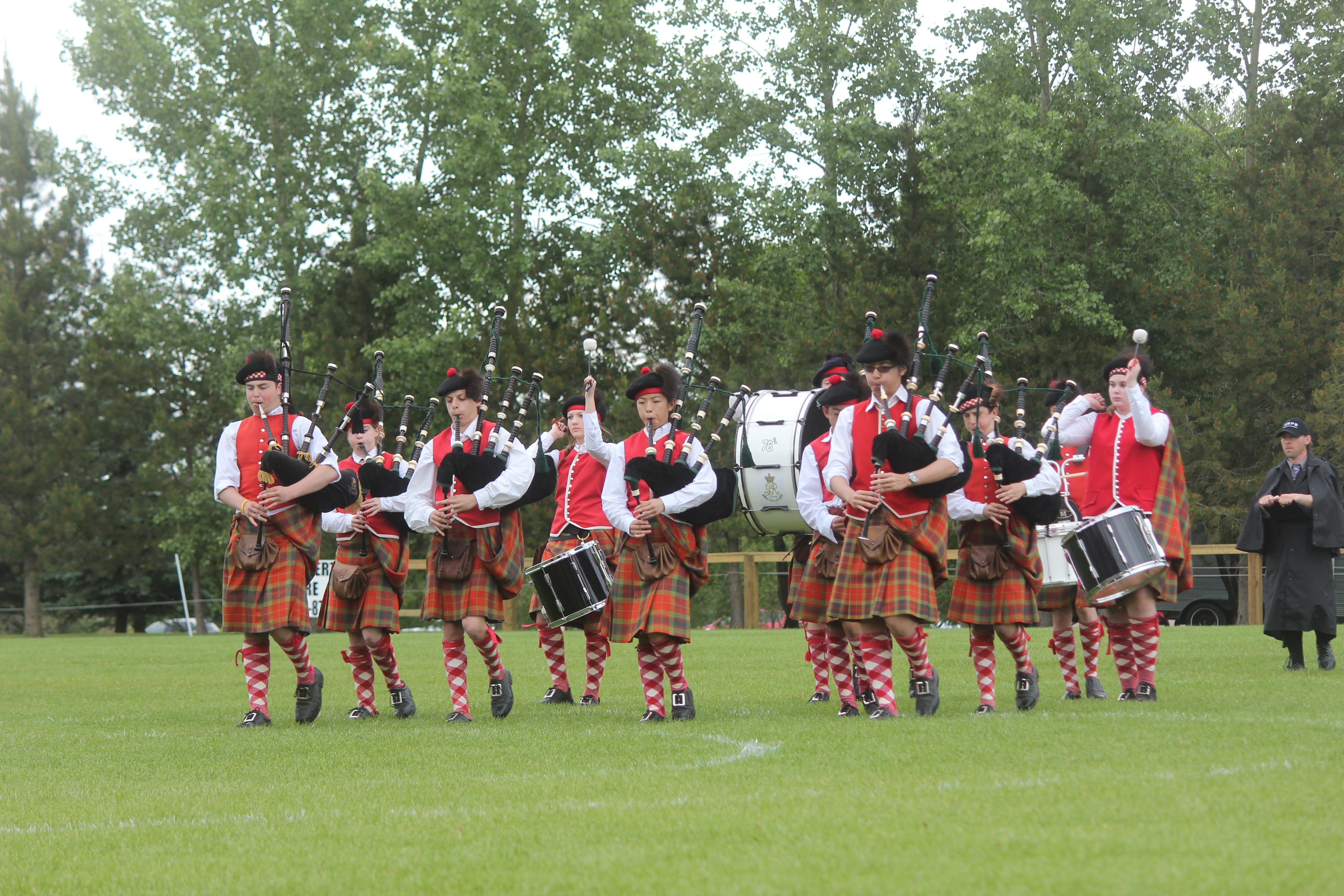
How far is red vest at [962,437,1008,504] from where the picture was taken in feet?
24.0

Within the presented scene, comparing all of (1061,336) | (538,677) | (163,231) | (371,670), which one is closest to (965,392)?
(371,670)

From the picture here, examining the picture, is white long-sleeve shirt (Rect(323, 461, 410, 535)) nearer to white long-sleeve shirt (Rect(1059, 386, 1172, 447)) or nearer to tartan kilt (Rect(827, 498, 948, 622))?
tartan kilt (Rect(827, 498, 948, 622))

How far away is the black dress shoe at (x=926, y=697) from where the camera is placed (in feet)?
22.1

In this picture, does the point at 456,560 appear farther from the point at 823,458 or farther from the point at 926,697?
the point at 926,697

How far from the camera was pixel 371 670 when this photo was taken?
27.5ft

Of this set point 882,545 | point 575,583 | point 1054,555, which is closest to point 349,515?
point 575,583

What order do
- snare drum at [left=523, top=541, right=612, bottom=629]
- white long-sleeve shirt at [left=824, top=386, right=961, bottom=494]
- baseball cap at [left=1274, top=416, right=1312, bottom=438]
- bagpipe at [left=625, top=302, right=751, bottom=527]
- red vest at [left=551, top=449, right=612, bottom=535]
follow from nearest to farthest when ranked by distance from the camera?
white long-sleeve shirt at [left=824, top=386, right=961, bottom=494]
bagpipe at [left=625, top=302, right=751, bottom=527]
snare drum at [left=523, top=541, right=612, bottom=629]
red vest at [left=551, top=449, right=612, bottom=535]
baseball cap at [left=1274, top=416, right=1312, bottom=438]

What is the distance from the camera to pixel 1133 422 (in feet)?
24.6

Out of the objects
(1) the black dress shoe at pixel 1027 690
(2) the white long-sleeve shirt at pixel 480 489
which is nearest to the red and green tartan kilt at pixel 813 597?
(1) the black dress shoe at pixel 1027 690

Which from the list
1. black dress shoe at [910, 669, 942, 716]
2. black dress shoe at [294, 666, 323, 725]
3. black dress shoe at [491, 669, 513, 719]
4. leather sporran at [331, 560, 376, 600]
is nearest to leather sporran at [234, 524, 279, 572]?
leather sporran at [331, 560, 376, 600]

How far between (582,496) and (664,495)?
230 cm

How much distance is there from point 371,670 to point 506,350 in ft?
61.5

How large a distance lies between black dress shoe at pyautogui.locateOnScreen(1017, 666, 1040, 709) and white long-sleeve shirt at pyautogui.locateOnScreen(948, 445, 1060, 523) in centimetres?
81

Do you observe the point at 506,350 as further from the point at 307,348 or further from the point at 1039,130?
the point at 1039,130
